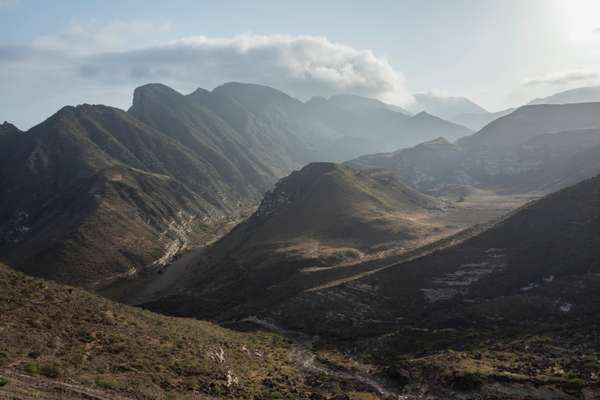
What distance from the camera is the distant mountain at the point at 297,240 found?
9638 centimetres

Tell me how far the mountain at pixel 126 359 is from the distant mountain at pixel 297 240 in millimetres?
35011

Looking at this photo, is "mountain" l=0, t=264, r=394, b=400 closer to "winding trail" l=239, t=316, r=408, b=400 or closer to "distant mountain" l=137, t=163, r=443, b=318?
"winding trail" l=239, t=316, r=408, b=400

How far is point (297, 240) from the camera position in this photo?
12988 centimetres

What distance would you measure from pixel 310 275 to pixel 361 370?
4819 cm

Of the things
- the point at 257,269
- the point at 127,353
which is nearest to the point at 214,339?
the point at 127,353

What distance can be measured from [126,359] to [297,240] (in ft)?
314

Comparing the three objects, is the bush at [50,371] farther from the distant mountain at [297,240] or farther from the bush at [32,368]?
the distant mountain at [297,240]

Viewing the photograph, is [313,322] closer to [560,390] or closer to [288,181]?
[560,390]

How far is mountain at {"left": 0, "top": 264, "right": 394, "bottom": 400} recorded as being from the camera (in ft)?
93.8

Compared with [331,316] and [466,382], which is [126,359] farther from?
[331,316]

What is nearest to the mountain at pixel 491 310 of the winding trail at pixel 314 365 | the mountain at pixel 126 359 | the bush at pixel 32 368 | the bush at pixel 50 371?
the winding trail at pixel 314 365

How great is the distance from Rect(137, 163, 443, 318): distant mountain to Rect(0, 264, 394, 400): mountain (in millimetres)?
35011

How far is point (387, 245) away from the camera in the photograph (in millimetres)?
116125

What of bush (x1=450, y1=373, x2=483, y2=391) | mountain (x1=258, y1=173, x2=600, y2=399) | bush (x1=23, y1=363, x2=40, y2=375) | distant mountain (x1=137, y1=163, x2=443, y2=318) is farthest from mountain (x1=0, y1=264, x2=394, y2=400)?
distant mountain (x1=137, y1=163, x2=443, y2=318)
